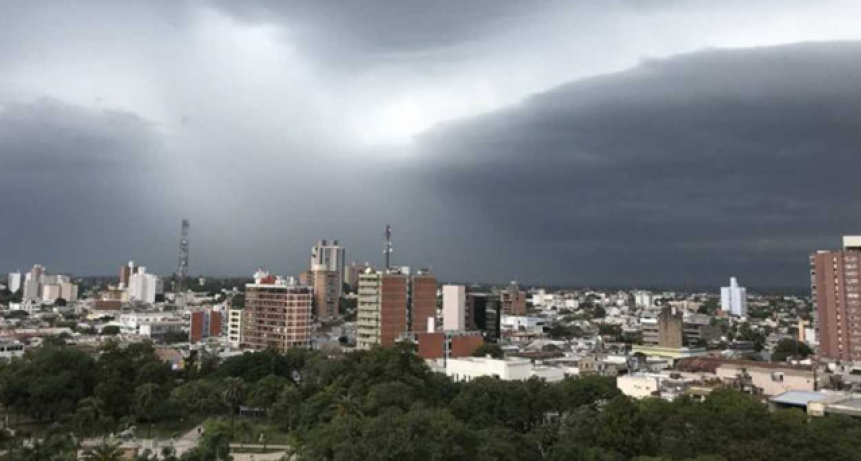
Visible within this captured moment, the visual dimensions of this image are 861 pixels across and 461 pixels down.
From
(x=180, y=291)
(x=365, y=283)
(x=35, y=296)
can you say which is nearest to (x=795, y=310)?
(x=365, y=283)

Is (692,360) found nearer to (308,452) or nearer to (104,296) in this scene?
(308,452)

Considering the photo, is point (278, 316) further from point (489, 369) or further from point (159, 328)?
point (489, 369)

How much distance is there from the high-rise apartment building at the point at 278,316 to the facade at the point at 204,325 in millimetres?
9936

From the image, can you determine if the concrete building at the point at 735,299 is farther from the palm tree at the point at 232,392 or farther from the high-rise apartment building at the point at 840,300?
the palm tree at the point at 232,392

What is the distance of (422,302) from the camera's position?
238ft

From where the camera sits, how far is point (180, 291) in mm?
134875

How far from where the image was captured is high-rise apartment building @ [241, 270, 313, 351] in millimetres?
76812

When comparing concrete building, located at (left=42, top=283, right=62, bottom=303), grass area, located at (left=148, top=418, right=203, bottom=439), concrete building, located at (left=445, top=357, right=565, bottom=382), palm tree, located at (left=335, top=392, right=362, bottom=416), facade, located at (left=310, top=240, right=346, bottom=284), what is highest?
facade, located at (left=310, top=240, right=346, bottom=284)

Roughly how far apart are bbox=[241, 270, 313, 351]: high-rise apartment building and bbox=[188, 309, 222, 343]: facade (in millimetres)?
9936

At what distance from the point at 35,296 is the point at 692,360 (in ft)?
453

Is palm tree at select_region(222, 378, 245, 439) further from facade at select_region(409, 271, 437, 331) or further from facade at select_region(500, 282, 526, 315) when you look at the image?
facade at select_region(500, 282, 526, 315)

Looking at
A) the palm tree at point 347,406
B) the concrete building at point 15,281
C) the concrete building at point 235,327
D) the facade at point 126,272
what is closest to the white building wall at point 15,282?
the concrete building at point 15,281

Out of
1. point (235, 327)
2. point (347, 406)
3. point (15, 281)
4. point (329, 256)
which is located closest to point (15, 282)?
point (15, 281)

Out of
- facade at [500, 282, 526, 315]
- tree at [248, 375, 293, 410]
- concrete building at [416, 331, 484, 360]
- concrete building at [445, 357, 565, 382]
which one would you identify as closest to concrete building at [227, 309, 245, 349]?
concrete building at [416, 331, 484, 360]
